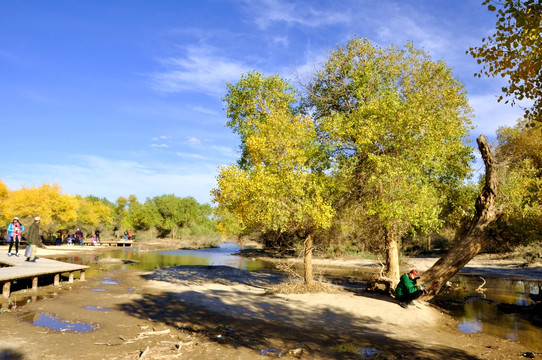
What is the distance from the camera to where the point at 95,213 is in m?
80.4

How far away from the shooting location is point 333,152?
20203 mm

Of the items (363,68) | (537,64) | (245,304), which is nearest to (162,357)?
(245,304)

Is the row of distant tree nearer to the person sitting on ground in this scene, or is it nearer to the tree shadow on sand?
the tree shadow on sand

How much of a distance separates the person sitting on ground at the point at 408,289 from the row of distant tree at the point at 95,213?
140 feet

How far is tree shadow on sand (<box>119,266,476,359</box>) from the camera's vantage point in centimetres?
1046

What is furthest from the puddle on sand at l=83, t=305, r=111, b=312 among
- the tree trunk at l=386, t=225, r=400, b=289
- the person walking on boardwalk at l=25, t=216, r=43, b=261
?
the tree trunk at l=386, t=225, r=400, b=289

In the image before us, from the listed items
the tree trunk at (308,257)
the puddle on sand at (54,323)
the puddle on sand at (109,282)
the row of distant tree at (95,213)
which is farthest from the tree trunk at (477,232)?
the row of distant tree at (95,213)

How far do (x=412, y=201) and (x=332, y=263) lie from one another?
27.9 metres

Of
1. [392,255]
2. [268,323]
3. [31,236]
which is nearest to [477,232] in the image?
[392,255]

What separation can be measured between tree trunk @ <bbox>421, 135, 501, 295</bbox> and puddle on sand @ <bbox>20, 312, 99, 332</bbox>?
605 inches

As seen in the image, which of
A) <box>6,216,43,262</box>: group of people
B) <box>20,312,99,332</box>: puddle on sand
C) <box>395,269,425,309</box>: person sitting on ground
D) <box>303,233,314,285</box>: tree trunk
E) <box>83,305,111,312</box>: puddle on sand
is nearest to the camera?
<box>20,312,99,332</box>: puddle on sand

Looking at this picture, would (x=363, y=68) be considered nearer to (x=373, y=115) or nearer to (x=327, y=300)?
(x=373, y=115)

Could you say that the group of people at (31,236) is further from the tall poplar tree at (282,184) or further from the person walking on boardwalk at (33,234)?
the tall poplar tree at (282,184)

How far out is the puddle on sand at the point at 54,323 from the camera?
11031 millimetres
